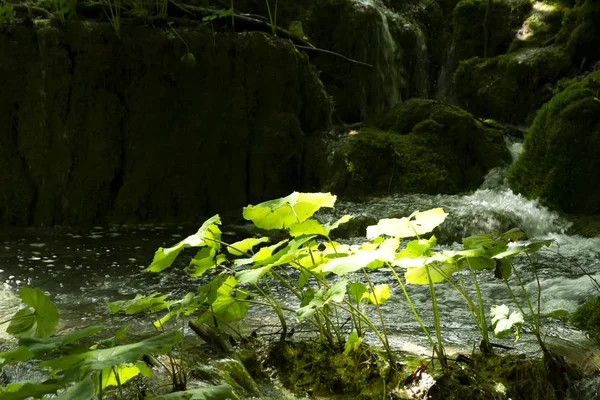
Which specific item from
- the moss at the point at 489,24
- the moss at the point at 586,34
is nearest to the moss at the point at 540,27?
the moss at the point at 489,24

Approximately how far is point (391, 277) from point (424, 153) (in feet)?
10.6

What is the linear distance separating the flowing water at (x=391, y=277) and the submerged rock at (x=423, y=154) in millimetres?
277

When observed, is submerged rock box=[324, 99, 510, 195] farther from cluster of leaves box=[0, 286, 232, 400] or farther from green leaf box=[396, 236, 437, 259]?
cluster of leaves box=[0, 286, 232, 400]

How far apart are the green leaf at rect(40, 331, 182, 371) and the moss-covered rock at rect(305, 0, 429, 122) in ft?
25.2

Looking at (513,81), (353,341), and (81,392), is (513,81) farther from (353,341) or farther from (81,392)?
(81,392)

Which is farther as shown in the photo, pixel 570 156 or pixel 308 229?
pixel 570 156

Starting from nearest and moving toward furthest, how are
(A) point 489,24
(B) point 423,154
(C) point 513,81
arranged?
(B) point 423,154 → (C) point 513,81 → (A) point 489,24

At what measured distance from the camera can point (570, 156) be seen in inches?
232

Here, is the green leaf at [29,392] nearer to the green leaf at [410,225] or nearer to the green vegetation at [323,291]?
the green vegetation at [323,291]

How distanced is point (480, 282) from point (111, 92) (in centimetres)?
473

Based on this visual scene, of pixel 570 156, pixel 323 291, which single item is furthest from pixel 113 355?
pixel 570 156

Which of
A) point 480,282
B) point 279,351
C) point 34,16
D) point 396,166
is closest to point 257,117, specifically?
point 396,166

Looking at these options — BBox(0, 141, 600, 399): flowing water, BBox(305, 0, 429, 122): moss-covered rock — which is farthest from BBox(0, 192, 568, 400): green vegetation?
BBox(305, 0, 429, 122): moss-covered rock

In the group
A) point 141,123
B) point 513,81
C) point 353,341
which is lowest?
point 353,341
